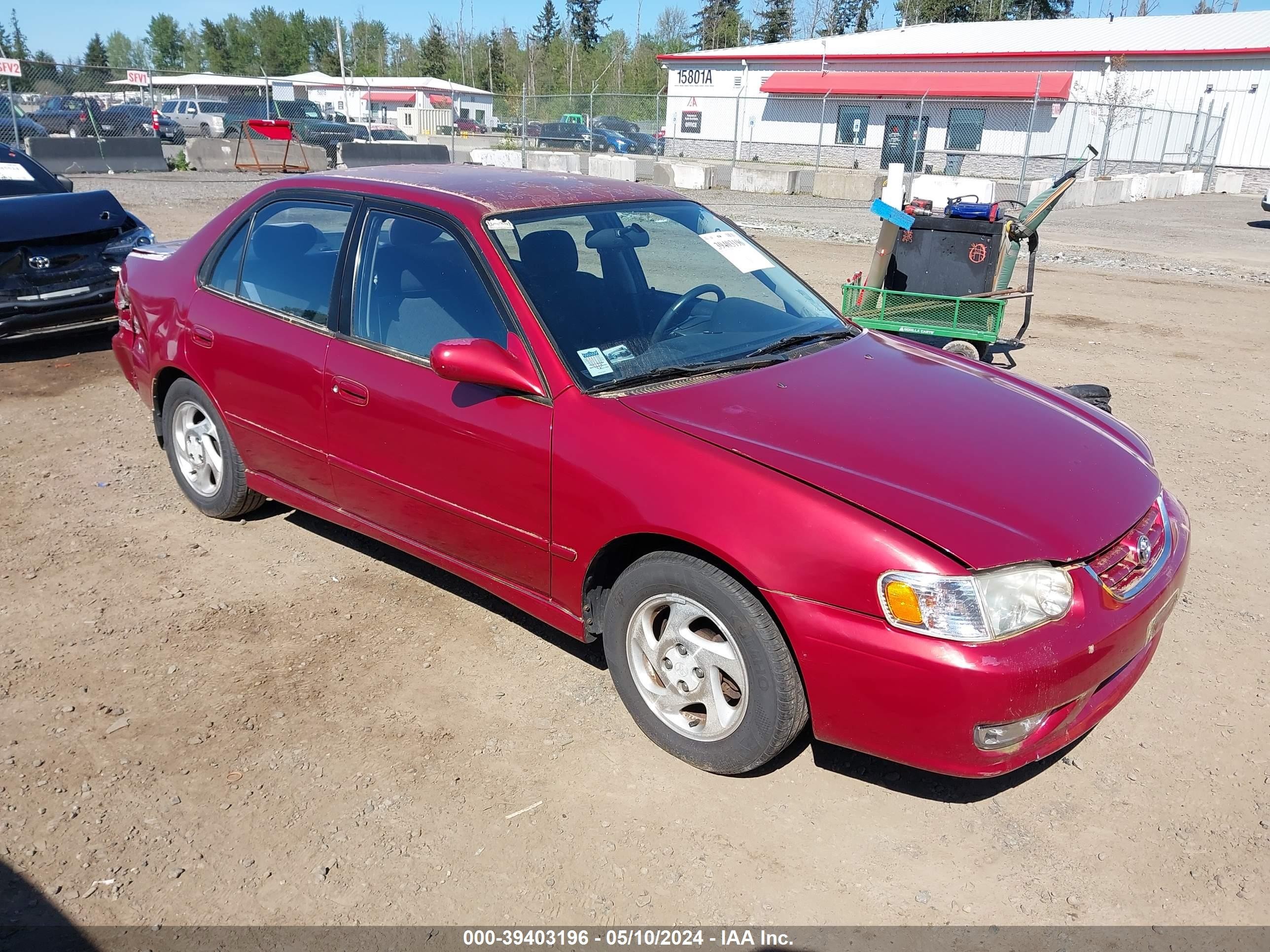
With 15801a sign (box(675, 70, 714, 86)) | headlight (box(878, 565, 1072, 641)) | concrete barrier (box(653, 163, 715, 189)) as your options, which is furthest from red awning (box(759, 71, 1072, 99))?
headlight (box(878, 565, 1072, 641))

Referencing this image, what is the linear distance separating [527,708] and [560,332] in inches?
51.8

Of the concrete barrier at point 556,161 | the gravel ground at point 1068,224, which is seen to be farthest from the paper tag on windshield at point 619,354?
the concrete barrier at point 556,161

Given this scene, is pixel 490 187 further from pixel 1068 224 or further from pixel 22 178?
pixel 1068 224

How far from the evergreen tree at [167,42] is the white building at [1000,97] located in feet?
272

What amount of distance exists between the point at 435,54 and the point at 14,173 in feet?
288

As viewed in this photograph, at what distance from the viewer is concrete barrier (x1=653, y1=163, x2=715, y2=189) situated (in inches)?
1001

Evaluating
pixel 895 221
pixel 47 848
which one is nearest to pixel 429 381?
pixel 47 848

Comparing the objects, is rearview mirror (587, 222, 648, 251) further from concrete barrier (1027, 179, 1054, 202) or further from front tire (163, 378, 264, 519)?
concrete barrier (1027, 179, 1054, 202)

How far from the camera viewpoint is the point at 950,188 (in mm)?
18312

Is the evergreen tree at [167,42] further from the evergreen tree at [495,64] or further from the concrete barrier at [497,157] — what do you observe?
the concrete barrier at [497,157]

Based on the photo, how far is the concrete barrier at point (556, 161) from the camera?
27.7m

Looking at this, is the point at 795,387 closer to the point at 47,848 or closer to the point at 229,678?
the point at 229,678

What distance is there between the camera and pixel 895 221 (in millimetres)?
7199

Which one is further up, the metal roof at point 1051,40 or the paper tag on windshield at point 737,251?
the metal roof at point 1051,40
